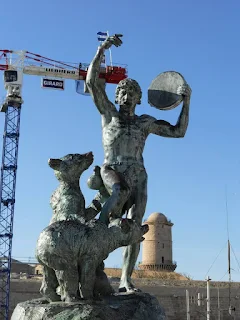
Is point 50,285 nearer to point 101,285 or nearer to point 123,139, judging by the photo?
point 101,285

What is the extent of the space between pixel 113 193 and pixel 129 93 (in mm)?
1477

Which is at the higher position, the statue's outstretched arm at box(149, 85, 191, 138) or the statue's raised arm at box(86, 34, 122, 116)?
the statue's raised arm at box(86, 34, 122, 116)

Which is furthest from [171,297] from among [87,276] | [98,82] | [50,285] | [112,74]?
[87,276]

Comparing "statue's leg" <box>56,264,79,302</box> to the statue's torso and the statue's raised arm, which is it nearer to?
the statue's torso

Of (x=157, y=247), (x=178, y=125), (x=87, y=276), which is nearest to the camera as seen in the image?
(x=87, y=276)

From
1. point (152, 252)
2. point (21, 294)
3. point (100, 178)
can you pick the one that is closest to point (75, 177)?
point (100, 178)

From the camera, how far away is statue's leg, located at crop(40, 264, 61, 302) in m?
5.55

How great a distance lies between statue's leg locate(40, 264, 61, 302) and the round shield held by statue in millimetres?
2648

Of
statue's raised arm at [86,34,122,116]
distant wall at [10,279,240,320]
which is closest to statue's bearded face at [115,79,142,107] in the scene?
statue's raised arm at [86,34,122,116]

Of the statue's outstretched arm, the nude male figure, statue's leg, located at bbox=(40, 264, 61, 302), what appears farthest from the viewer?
the statue's outstretched arm

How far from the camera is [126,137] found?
6703mm

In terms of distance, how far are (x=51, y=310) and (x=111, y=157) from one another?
82.0 inches

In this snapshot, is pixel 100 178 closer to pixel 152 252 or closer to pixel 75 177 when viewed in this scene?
pixel 75 177

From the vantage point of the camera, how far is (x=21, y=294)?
38562 mm
